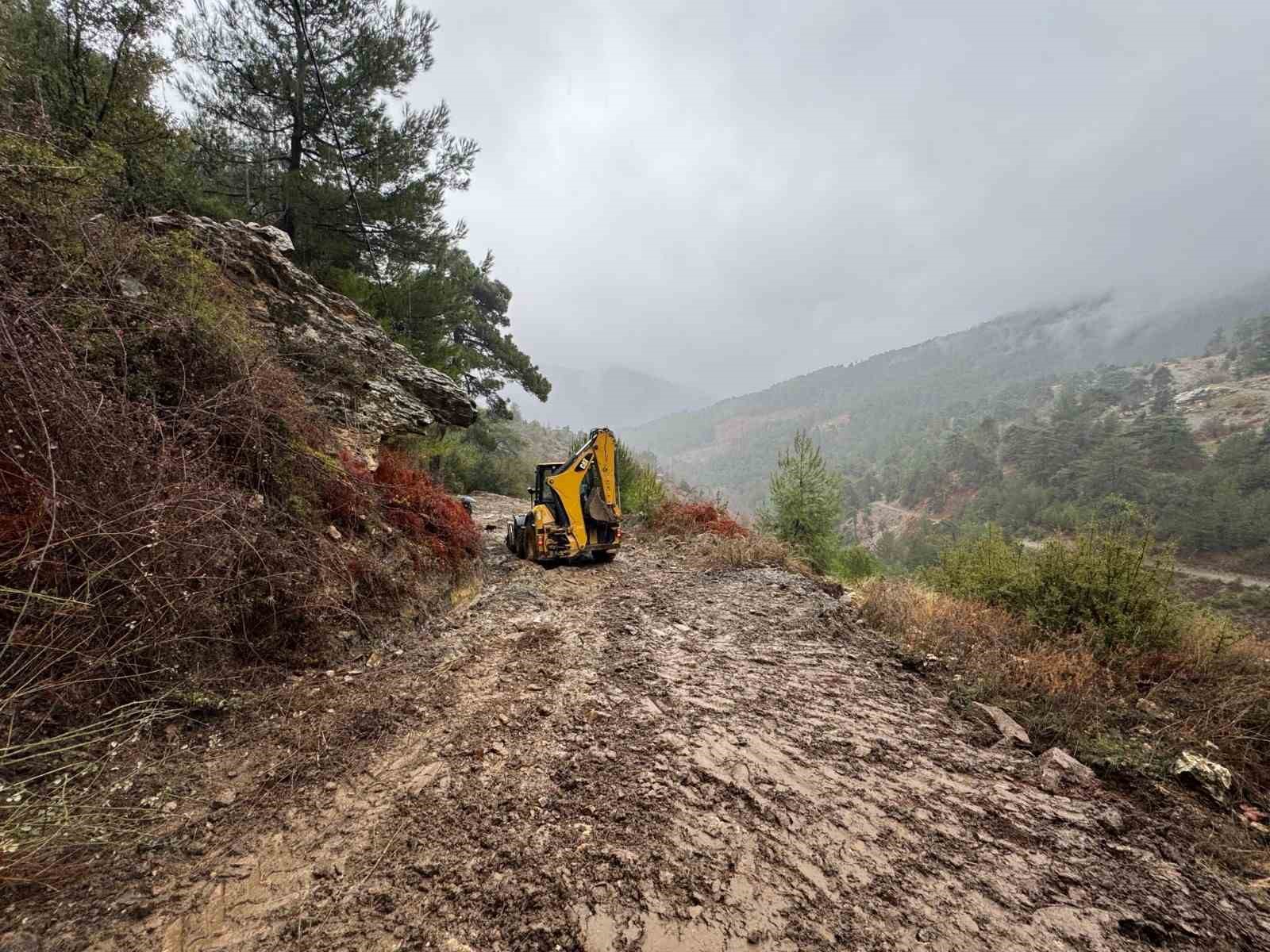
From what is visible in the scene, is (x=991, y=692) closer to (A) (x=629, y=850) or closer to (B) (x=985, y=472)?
(A) (x=629, y=850)

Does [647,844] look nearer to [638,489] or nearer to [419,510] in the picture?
[419,510]

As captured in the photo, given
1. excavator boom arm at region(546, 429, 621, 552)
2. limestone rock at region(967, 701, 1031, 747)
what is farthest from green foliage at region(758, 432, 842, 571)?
Result: limestone rock at region(967, 701, 1031, 747)

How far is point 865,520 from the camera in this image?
259 feet

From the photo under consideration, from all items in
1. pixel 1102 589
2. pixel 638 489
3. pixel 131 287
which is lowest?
pixel 1102 589

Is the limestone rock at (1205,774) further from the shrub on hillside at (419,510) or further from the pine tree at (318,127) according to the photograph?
the pine tree at (318,127)

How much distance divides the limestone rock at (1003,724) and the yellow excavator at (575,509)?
5151 mm

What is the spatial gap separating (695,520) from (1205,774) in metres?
8.56

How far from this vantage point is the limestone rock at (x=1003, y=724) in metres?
3.04

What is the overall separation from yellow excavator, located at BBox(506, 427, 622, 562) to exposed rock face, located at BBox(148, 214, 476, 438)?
2.26 meters

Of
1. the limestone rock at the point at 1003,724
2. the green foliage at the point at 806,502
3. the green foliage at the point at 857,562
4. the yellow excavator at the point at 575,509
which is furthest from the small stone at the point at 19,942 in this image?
the green foliage at the point at 857,562

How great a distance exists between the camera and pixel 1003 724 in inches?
126

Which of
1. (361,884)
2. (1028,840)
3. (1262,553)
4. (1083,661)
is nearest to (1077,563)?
(1083,661)

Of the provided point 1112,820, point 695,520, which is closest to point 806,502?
point 695,520

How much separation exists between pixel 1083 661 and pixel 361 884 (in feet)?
17.3
